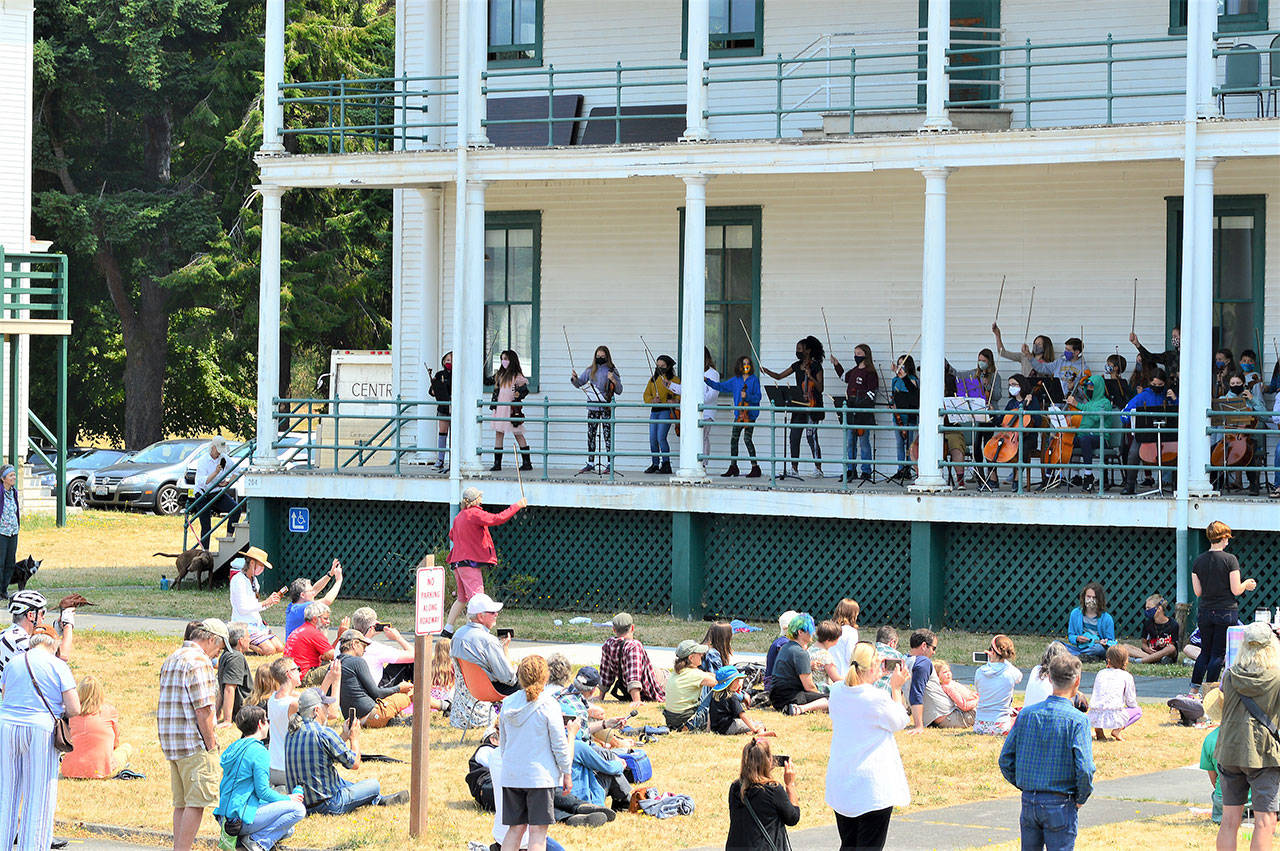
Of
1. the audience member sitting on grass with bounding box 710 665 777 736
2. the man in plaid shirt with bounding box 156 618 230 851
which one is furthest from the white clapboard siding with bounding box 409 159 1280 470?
the man in plaid shirt with bounding box 156 618 230 851

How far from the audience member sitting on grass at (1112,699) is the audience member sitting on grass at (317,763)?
619cm

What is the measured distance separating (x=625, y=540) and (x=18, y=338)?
21.3 m

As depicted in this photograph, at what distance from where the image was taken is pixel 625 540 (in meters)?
23.0

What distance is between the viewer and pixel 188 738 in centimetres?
1124

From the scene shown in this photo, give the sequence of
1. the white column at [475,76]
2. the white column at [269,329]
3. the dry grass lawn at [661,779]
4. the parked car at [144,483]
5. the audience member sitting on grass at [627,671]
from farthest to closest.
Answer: the parked car at [144,483], the white column at [269,329], the white column at [475,76], the audience member sitting on grass at [627,671], the dry grass lawn at [661,779]

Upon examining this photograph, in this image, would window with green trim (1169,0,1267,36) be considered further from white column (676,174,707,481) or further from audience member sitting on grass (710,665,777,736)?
audience member sitting on grass (710,665,777,736)

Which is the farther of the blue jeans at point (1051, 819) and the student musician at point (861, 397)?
the student musician at point (861, 397)

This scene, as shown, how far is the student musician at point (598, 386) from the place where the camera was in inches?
954

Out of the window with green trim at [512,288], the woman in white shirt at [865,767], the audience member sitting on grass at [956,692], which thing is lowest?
the audience member sitting on grass at [956,692]

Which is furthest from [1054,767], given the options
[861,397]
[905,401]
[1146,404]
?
[861,397]

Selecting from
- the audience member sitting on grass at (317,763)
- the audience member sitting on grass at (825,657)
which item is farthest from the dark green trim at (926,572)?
the audience member sitting on grass at (317,763)

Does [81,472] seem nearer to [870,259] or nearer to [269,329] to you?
[269,329]

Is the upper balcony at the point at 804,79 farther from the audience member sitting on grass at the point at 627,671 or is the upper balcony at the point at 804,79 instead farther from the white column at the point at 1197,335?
the audience member sitting on grass at the point at 627,671

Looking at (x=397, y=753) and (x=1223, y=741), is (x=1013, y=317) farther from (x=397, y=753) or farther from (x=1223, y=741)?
(x=1223, y=741)
